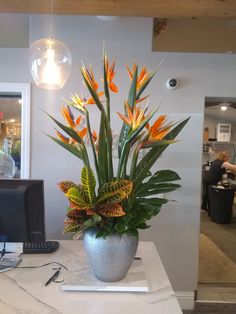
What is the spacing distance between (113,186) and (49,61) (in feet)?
3.16

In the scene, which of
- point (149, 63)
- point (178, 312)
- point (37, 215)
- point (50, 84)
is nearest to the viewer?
point (178, 312)

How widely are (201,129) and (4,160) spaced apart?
193 cm

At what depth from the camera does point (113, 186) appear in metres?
1.28

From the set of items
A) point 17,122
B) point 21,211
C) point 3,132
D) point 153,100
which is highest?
point 153,100

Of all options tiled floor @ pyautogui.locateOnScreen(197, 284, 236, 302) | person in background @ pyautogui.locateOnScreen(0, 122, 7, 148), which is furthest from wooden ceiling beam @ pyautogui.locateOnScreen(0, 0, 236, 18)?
tiled floor @ pyautogui.locateOnScreen(197, 284, 236, 302)

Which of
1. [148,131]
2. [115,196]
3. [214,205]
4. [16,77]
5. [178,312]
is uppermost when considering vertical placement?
[16,77]

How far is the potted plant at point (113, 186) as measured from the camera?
1287mm

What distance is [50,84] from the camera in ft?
6.16

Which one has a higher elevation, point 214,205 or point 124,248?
point 124,248

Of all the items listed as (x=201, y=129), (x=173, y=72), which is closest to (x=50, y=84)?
(x=173, y=72)

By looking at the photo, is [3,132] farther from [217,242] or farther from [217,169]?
[217,169]

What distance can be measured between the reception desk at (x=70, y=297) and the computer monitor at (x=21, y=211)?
7.4 inches

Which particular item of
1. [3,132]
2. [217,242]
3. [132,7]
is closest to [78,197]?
[132,7]

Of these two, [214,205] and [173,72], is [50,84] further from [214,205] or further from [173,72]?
[214,205]
